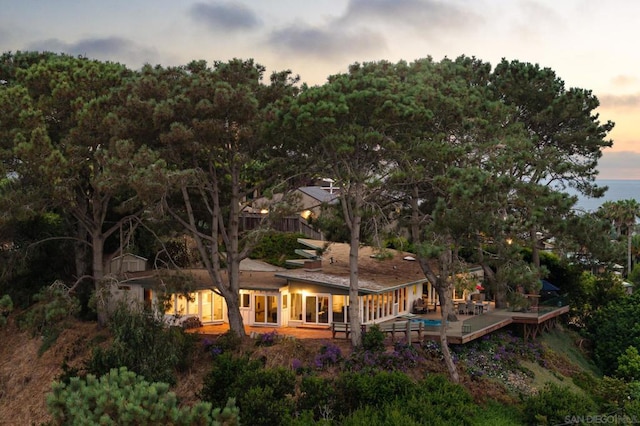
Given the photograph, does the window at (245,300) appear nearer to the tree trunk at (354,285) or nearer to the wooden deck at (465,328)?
the wooden deck at (465,328)

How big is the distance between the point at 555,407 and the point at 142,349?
13644mm

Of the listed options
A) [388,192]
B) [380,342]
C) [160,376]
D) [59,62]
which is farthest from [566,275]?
[59,62]

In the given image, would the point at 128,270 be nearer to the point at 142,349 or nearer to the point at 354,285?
the point at 142,349

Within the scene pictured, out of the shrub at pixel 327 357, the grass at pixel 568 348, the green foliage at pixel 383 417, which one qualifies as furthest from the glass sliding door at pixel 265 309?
the grass at pixel 568 348

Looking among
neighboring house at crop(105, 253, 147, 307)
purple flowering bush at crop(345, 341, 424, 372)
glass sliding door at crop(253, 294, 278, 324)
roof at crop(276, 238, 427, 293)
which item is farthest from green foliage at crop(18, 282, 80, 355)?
purple flowering bush at crop(345, 341, 424, 372)

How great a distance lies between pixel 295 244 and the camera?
117 ft

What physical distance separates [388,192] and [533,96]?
11.0 meters

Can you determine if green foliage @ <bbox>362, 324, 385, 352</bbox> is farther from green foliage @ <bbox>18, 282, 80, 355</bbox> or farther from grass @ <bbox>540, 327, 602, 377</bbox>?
green foliage @ <bbox>18, 282, 80, 355</bbox>

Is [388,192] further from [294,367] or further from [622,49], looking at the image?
[622,49]

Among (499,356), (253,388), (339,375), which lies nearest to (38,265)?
(339,375)

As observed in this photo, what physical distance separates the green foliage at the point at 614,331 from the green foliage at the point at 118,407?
23.6 meters

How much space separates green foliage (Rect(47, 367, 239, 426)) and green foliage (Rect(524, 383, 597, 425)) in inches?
432

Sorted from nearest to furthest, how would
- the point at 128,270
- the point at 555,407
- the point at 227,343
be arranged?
the point at 555,407
the point at 227,343
the point at 128,270

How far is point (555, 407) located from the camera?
1777 centimetres
